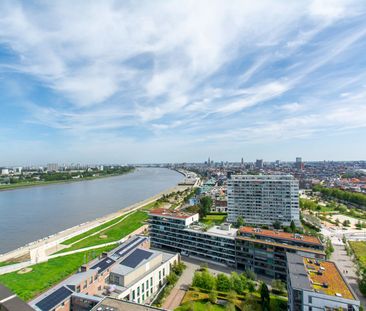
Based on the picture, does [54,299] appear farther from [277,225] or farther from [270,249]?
[277,225]

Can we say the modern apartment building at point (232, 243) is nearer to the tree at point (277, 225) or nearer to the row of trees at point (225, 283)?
the row of trees at point (225, 283)

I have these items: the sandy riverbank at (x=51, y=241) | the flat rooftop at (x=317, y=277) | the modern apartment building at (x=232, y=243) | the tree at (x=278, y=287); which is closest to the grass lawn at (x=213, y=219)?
the modern apartment building at (x=232, y=243)

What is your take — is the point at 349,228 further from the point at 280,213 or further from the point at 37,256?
the point at 37,256

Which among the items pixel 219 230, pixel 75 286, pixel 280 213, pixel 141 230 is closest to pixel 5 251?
pixel 141 230

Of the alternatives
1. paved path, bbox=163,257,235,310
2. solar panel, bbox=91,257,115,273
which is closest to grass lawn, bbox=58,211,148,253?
paved path, bbox=163,257,235,310

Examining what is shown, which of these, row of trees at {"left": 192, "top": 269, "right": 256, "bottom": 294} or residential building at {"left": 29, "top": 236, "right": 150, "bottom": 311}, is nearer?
residential building at {"left": 29, "top": 236, "right": 150, "bottom": 311}

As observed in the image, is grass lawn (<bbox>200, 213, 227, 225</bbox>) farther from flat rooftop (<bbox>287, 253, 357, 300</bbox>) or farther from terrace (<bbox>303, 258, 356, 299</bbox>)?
terrace (<bbox>303, 258, 356, 299</bbox>)
